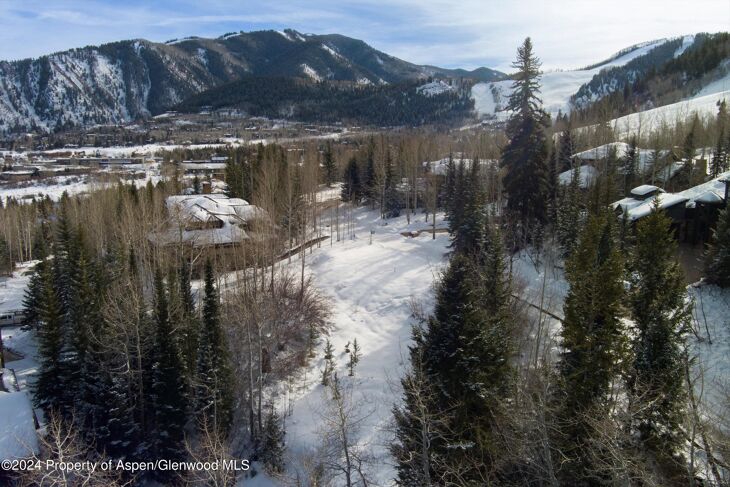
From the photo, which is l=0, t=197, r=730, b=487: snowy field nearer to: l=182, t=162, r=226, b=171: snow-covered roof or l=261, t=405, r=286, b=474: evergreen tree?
l=261, t=405, r=286, b=474: evergreen tree

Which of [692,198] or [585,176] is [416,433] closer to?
[692,198]

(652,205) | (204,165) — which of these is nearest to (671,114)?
(652,205)

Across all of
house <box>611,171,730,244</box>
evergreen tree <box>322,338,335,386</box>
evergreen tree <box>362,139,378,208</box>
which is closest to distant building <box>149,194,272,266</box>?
evergreen tree <box>322,338,335,386</box>

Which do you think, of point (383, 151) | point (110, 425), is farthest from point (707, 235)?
point (383, 151)

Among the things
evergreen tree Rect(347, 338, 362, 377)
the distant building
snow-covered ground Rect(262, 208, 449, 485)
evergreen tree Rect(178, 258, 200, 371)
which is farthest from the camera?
the distant building

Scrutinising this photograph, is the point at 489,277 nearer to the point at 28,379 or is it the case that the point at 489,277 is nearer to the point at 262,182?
the point at 262,182

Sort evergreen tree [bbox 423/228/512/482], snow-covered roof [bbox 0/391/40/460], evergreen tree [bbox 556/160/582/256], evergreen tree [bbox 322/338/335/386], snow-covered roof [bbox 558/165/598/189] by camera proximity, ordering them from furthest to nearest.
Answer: snow-covered roof [bbox 558/165/598/189], evergreen tree [bbox 556/160/582/256], evergreen tree [bbox 322/338/335/386], snow-covered roof [bbox 0/391/40/460], evergreen tree [bbox 423/228/512/482]

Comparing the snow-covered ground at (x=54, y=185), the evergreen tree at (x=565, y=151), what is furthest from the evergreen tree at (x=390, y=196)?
the snow-covered ground at (x=54, y=185)

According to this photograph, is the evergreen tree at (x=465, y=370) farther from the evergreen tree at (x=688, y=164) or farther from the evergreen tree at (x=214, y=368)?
the evergreen tree at (x=688, y=164)
